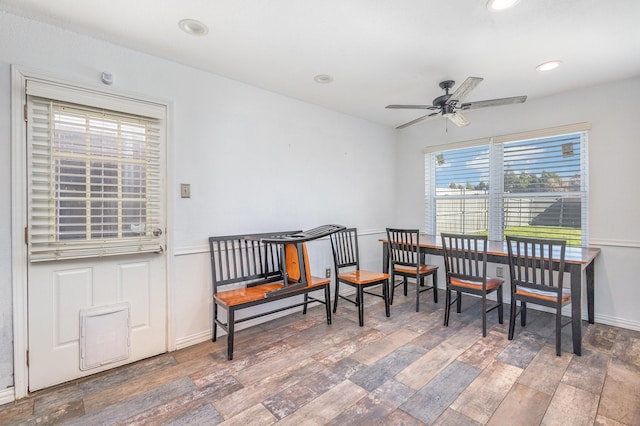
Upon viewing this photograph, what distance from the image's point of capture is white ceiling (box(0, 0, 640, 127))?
1.89 m

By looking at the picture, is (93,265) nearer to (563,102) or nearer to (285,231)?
(285,231)

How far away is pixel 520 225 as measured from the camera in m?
3.73

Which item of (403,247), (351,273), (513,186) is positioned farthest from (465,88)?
(351,273)

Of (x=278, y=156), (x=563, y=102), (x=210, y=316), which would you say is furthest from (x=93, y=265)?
(x=563, y=102)

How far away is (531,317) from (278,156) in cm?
328

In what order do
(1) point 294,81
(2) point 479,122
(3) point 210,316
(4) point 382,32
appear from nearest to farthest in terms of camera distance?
(4) point 382,32, (3) point 210,316, (1) point 294,81, (2) point 479,122

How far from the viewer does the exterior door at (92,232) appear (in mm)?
2047

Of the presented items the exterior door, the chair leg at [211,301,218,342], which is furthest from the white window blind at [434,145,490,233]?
the exterior door

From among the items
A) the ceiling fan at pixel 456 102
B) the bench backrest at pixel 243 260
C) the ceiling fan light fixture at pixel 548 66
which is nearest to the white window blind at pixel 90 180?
the bench backrest at pixel 243 260

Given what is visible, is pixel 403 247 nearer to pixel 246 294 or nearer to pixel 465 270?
pixel 465 270

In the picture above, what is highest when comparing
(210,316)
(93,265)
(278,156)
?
(278,156)

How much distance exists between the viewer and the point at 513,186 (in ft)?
12.3

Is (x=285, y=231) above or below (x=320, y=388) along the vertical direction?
above

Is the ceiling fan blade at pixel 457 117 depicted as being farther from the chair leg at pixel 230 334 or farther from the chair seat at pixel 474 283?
the chair leg at pixel 230 334
